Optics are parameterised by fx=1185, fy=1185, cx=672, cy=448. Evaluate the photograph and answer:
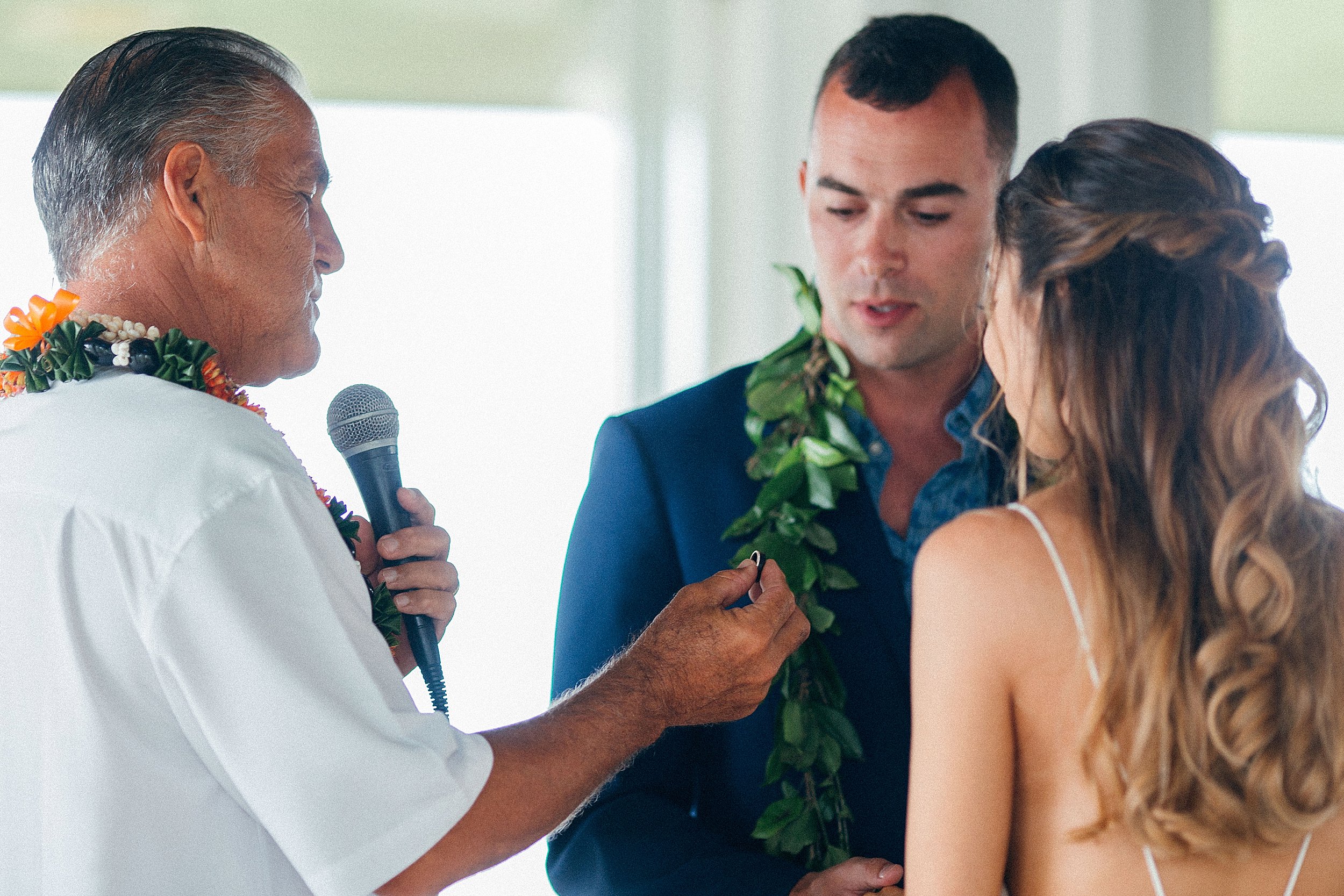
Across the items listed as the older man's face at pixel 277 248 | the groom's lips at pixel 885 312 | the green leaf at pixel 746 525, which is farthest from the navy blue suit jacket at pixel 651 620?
the older man's face at pixel 277 248

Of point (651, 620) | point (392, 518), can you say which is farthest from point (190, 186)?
point (651, 620)

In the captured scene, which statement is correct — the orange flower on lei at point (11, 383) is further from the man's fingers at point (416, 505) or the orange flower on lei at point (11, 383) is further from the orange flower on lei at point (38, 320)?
the man's fingers at point (416, 505)

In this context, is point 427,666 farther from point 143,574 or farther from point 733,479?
point 733,479

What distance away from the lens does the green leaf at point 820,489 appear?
5.34ft

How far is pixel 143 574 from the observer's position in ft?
3.24

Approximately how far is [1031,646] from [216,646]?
699 millimetres

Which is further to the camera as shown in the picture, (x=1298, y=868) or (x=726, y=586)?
(x=726, y=586)

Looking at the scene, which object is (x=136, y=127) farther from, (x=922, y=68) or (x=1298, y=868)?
(x=1298, y=868)

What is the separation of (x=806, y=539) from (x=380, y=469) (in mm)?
599

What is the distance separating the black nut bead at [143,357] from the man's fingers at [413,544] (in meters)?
Result: 0.31

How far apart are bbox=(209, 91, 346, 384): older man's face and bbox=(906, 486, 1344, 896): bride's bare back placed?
2.41 feet

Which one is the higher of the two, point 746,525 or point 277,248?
point 277,248

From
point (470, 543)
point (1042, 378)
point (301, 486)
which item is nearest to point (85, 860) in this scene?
point (301, 486)

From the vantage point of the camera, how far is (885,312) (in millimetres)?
1724
